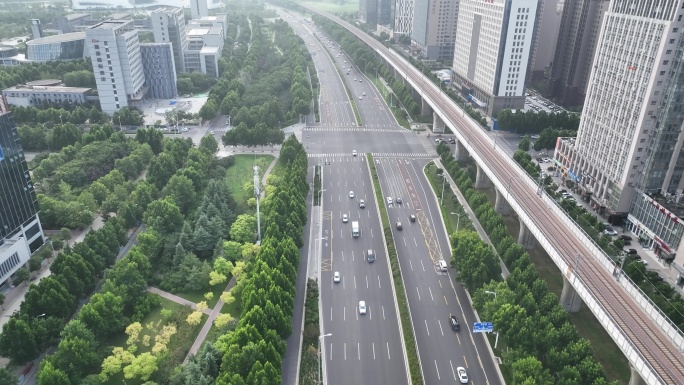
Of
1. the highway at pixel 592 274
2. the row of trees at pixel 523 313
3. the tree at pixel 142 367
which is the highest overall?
the highway at pixel 592 274

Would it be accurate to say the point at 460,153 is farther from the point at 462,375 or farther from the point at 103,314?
the point at 103,314

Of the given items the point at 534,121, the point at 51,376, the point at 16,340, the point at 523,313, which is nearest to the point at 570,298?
the point at 523,313

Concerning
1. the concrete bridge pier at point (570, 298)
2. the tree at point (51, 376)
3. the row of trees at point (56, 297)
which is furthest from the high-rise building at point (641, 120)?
the row of trees at point (56, 297)

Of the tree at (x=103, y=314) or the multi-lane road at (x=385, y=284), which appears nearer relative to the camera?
Answer: the tree at (x=103, y=314)

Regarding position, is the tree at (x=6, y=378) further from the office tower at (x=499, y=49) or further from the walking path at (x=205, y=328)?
the office tower at (x=499, y=49)

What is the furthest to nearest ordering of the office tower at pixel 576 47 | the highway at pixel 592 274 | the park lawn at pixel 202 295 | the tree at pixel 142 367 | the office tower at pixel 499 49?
1. the office tower at pixel 576 47
2. the office tower at pixel 499 49
3. the park lawn at pixel 202 295
4. the tree at pixel 142 367
5. the highway at pixel 592 274

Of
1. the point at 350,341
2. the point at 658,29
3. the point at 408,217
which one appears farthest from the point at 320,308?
the point at 658,29
